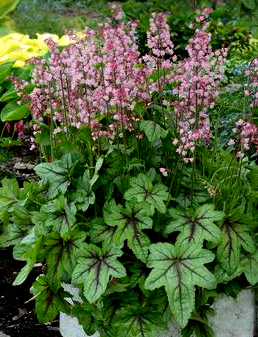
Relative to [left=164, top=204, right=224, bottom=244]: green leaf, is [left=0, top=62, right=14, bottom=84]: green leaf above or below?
below

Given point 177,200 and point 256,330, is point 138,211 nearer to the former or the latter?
point 177,200

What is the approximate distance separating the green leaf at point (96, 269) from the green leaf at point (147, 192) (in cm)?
20

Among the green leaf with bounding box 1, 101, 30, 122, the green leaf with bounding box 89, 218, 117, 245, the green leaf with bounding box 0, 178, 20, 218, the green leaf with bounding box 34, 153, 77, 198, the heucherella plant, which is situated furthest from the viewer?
the green leaf with bounding box 1, 101, 30, 122

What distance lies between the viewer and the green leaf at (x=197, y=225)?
2.27 metres

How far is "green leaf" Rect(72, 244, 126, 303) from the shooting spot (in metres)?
2.23

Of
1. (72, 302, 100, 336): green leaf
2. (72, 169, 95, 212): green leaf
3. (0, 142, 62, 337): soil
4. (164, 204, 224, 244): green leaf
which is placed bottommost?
(0, 142, 62, 337): soil

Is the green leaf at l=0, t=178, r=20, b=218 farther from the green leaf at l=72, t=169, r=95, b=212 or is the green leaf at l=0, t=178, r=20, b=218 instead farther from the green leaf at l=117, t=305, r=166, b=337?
the green leaf at l=117, t=305, r=166, b=337

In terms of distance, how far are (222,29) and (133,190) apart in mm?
4030

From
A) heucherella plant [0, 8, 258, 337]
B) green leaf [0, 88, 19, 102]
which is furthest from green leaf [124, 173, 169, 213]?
green leaf [0, 88, 19, 102]

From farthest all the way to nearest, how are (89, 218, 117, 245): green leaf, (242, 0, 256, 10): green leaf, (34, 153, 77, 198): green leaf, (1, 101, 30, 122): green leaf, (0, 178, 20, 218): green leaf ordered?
(1, 101, 30, 122): green leaf < (0, 178, 20, 218): green leaf < (34, 153, 77, 198): green leaf < (89, 218, 117, 245): green leaf < (242, 0, 256, 10): green leaf

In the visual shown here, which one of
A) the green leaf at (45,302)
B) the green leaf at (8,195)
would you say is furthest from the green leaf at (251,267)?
the green leaf at (8,195)

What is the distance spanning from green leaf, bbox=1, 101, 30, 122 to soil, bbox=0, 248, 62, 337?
1.08 metres

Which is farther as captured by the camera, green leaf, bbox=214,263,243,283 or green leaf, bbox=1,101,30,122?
green leaf, bbox=1,101,30,122

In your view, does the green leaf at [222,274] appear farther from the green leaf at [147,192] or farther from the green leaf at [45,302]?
the green leaf at [45,302]
